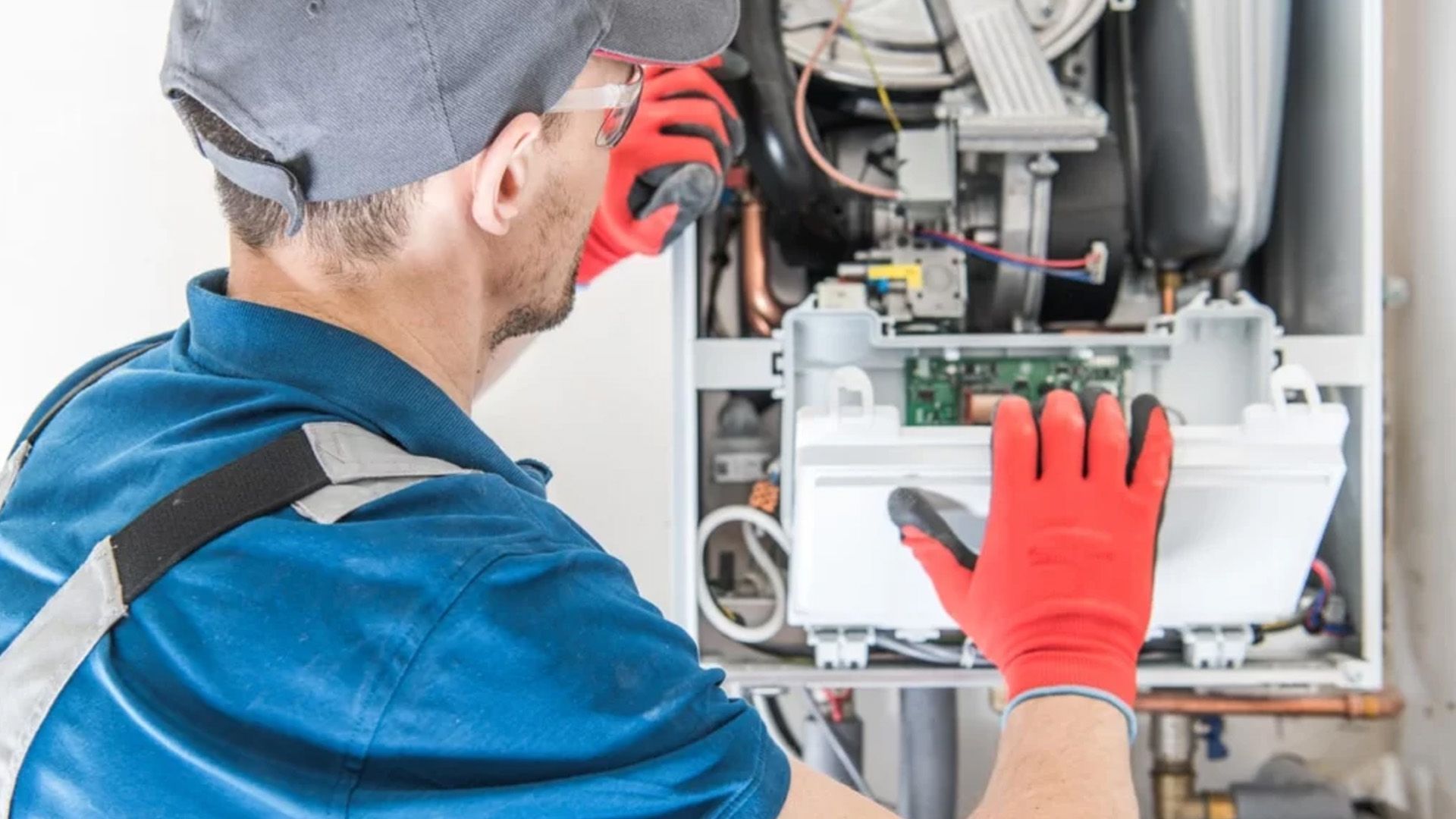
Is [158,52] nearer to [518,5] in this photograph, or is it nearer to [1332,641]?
[518,5]

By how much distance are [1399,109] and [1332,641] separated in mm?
667

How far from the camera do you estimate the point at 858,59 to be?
1.25m

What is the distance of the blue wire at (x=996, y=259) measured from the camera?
4.18ft

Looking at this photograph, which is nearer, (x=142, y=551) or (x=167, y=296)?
(x=142, y=551)

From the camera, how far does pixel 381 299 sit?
792mm

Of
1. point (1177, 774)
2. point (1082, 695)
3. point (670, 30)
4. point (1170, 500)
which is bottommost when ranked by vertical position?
point (1177, 774)

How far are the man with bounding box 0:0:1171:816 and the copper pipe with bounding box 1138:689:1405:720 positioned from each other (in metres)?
0.57

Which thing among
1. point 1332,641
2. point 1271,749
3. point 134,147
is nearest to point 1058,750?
point 1332,641

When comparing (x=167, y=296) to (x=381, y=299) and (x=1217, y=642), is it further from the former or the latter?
(x=1217, y=642)

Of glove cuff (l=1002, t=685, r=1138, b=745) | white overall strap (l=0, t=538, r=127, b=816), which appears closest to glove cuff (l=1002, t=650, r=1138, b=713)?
glove cuff (l=1002, t=685, r=1138, b=745)

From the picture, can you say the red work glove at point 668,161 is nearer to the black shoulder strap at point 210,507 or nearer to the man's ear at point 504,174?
the man's ear at point 504,174

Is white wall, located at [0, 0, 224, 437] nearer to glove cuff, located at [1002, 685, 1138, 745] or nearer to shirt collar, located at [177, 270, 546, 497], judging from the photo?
shirt collar, located at [177, 270, 546, 497]

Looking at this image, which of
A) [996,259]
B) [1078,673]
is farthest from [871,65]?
[1078,673]

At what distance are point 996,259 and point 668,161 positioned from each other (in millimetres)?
410
